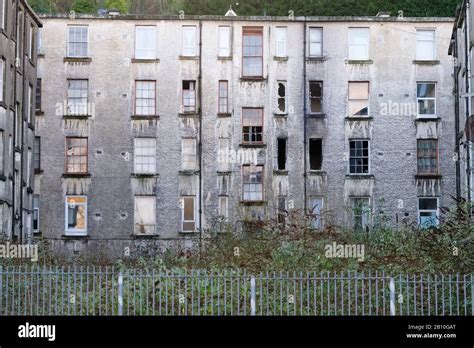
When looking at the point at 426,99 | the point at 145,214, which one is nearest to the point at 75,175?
the point at 145,214

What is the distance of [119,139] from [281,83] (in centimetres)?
905

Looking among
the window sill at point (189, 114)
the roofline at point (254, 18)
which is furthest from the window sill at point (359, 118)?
the window sill at point (189, 114)

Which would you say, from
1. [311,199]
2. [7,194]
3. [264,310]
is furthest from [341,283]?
[311,199]

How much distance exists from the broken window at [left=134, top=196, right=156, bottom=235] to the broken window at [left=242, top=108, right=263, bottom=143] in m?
6.01

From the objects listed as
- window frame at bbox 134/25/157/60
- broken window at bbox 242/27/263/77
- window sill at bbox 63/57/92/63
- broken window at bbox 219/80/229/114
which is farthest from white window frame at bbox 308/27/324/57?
window sill at bbox 63/57/92/63

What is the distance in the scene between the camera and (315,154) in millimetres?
58562

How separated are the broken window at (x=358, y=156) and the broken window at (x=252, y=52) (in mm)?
6220

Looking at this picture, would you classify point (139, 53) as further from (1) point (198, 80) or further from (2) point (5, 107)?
(2) point (5, 107)

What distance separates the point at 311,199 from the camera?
189 feet

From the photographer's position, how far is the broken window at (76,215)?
56469 mm

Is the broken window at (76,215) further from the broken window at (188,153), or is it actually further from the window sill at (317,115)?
the window sill at (317,115)

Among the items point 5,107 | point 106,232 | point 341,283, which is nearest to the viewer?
point 341,283

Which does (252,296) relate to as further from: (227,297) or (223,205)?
(223,205)

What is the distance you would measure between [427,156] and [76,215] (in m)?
18.4
